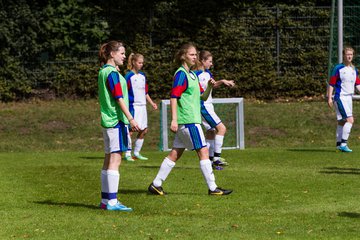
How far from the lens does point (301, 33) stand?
1016 inches

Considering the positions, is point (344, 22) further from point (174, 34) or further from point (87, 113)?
point (87, 113)

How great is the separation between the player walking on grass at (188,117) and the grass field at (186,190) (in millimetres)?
236

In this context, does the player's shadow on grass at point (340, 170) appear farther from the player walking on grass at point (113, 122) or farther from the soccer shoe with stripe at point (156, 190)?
the player walking on grass at point (113, 122)

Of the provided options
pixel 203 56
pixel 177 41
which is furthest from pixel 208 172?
pixel 177 41

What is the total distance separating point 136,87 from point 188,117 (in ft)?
19.0

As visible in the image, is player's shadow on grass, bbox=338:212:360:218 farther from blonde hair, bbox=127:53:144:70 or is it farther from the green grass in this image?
blonde hair, bbox=127:53:144:70

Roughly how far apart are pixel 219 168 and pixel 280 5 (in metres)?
11.9

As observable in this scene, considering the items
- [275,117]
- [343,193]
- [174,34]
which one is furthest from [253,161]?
[174,34]

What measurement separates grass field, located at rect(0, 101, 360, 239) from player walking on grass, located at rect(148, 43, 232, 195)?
0.24m

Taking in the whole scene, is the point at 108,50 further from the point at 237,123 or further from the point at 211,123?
the point at 237,123

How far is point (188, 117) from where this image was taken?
11570mm

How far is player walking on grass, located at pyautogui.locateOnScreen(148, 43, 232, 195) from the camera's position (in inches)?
452

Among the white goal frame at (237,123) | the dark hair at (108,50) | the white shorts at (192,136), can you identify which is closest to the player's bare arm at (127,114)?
the dark hair at (108,50)

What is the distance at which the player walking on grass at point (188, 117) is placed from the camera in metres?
11.5
